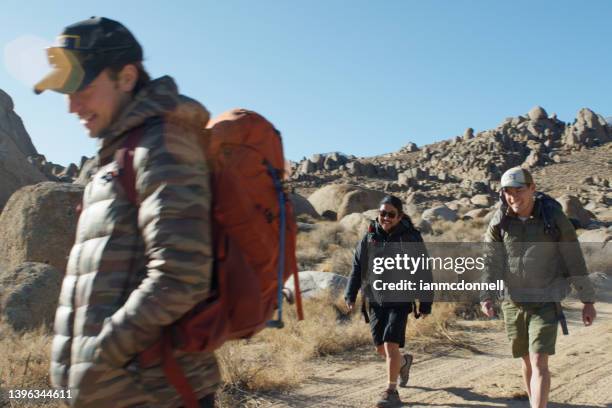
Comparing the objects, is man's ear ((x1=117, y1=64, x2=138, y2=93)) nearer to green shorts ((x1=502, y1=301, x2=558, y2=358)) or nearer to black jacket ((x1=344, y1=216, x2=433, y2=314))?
green shorts ((x1=502, y1=301, x2=558, y2=358))

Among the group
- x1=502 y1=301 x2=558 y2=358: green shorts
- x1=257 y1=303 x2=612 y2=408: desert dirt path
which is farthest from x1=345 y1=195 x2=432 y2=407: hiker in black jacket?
x1=502 y1=301 x2=558 y2=358: green shorts

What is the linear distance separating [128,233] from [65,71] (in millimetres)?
613

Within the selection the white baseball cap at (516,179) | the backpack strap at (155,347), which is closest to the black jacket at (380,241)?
the white baseball cap at (516,179)

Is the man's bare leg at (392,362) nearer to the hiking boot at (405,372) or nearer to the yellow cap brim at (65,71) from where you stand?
the hiking boot at (405,372)

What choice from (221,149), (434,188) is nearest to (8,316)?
(221,149)

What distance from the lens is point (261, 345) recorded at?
7.88 meters

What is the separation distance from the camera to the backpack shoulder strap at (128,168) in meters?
1.89

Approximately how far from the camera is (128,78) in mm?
2088

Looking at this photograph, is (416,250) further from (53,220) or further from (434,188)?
(434,188)

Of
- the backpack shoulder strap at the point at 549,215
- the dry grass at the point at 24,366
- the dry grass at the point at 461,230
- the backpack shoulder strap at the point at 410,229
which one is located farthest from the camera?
the dry grass at the point at 461,230

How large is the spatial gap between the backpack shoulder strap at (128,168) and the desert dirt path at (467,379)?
4.21m

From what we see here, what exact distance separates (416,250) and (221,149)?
3.99m

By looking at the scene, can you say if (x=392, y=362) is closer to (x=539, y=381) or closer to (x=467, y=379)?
(x=467, y=379)

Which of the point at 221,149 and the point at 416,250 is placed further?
the point at 416,250
